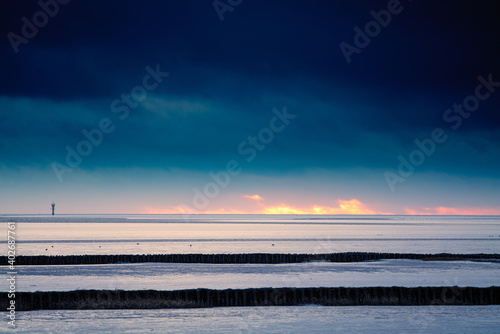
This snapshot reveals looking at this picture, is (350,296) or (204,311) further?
(350,296)

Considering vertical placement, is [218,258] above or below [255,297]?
above

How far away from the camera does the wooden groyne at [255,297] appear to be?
2631cm

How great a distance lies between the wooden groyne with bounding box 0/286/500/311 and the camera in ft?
86.3

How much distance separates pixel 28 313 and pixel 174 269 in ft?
55.4

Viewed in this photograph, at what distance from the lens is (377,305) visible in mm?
26844

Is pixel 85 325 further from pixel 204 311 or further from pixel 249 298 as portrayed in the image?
pixel 249 298

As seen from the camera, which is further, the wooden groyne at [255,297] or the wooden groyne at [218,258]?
the wooden groyne at [218,258]

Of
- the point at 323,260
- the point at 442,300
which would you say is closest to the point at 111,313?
the point at 442,300

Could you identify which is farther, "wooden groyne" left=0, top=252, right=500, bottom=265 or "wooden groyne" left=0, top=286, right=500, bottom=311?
"wooden groyne" left=0, top=252, right=500, bottom=265

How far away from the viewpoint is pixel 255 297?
27312mm

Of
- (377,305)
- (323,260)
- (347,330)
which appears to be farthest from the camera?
(323,260)

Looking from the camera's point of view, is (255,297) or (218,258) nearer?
(255,297)

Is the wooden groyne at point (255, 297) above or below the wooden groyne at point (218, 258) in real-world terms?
below

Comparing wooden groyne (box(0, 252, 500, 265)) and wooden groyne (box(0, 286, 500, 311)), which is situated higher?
wooden groyne (box(0, 252, 500, 265))
